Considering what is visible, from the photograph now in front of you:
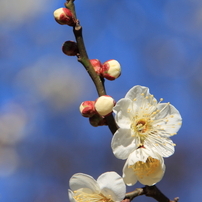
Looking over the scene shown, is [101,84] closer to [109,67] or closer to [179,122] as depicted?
[109,67]

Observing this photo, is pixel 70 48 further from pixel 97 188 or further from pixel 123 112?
pixel 97 188

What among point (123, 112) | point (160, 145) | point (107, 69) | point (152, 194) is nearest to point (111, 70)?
point (107, 69)

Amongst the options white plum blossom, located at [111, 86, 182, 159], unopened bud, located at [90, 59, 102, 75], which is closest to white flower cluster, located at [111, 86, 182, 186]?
white plum blossom, located at [111, 86, 182, 159]

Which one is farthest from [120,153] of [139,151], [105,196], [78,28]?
[78,28]

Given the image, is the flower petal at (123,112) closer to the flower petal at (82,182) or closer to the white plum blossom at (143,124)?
the white plum blossom at (143,124)

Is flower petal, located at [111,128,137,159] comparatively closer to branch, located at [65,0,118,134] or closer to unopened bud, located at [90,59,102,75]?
branch, located at [65,0,118,134]

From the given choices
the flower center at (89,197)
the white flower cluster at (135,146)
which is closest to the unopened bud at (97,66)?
the white flower cluster at (135,146)
